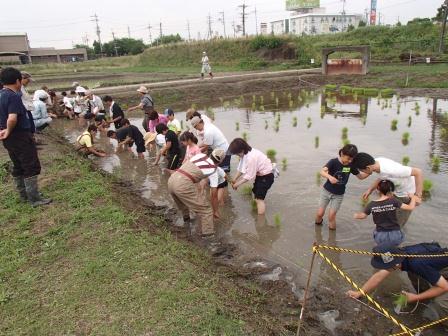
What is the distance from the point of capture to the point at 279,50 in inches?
1438

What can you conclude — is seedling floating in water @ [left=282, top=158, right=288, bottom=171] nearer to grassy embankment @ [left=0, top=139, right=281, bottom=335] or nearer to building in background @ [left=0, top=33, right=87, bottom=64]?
grassy embankment @ [left=0, top=139, right=281, bottom=335]

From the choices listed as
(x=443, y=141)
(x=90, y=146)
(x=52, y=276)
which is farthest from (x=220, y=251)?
(x=443, y=141)

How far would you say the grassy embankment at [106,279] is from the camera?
Result: 10.5 ft

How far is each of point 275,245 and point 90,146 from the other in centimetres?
658

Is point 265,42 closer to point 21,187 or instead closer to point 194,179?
point 194,179

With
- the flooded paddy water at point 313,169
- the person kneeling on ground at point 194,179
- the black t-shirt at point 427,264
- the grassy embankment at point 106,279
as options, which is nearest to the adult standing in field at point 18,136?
the grassy embankment at point 106,279

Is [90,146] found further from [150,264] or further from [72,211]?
[150,264]

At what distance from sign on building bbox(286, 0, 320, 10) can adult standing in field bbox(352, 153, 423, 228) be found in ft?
362

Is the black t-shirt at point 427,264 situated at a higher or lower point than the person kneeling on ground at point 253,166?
lower

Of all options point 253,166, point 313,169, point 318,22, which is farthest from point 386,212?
point 318,22

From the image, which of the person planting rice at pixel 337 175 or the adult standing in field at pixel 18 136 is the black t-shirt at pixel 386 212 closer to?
the person planting rice at pixel 337 175

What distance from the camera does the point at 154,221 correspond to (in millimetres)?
5820

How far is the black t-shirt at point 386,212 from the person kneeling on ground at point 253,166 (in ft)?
6.50

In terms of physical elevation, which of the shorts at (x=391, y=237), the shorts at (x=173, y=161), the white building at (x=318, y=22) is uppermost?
the white building at (x=318, y=22)
